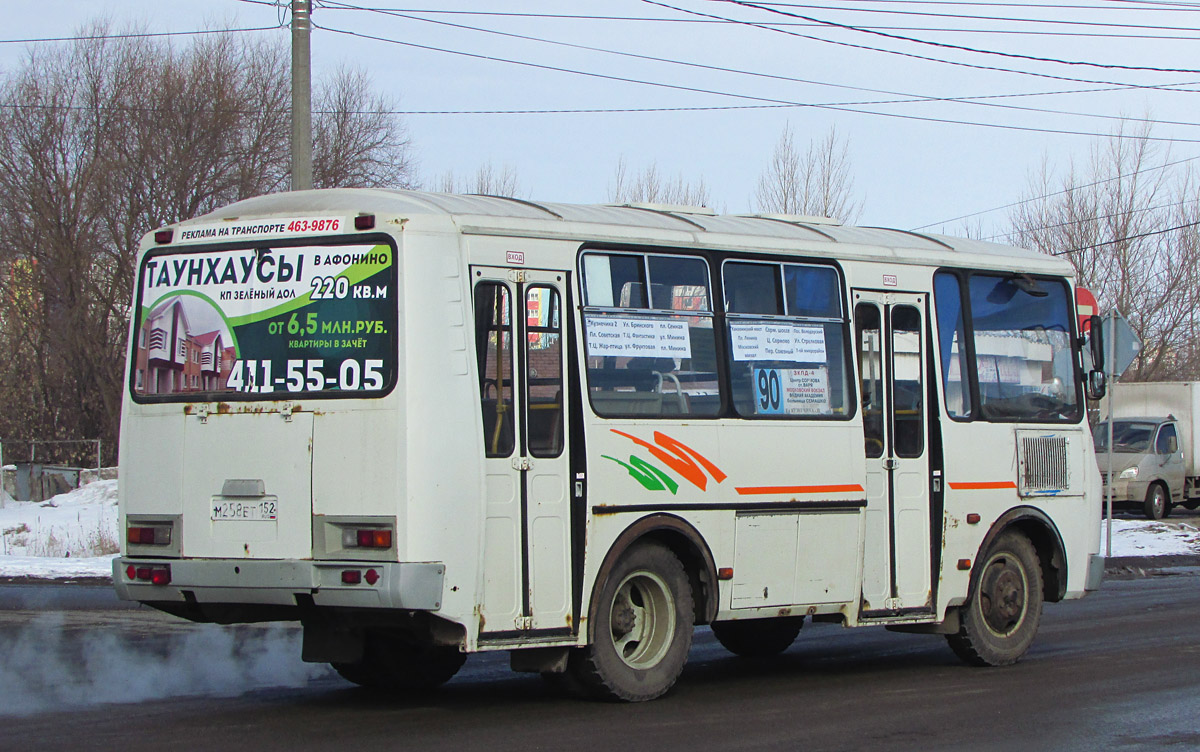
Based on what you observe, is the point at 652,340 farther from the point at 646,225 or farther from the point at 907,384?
the point at 907,384

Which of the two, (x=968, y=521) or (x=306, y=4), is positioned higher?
(x=306, y=4)

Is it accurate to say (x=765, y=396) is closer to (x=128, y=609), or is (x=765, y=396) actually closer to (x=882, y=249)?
(x=882, y=249)

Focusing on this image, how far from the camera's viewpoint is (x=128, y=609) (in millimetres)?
14695

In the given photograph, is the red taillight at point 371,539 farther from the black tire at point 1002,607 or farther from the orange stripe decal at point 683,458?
the black tire at point 1002,607

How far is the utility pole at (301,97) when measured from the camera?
1570cm

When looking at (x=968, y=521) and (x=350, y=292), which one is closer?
(x=350, y=292)

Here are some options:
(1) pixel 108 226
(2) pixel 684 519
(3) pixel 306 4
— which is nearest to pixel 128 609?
(3) pixel 306 4

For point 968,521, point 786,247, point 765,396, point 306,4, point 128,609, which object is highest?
point 306,4

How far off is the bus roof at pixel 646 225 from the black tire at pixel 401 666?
2.84m

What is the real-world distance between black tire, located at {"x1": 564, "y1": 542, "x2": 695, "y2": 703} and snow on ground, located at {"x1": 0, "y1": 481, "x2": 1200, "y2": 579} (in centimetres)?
1059

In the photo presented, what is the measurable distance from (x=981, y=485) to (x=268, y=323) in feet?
18.1

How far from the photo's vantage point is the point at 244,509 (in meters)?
8.35

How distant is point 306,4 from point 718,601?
30.9 ft

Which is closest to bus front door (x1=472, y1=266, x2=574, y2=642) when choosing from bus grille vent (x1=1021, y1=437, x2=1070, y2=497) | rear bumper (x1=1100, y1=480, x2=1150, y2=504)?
bus grille vent (x1=1021, y1=437, x2=1070, y2=497)
